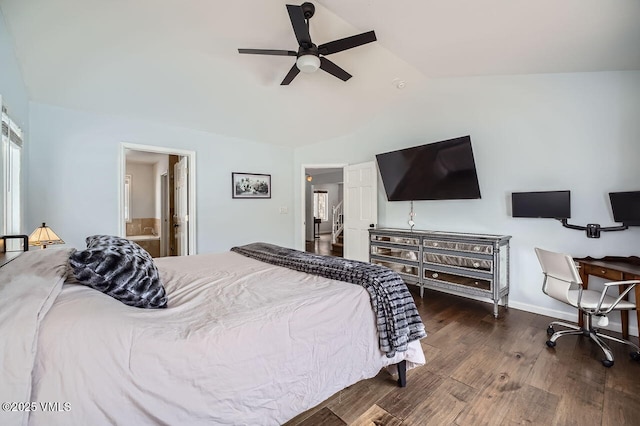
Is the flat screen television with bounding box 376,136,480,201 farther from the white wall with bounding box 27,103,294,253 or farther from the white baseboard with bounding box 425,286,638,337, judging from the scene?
the white wall with bounding box 27,103,294,253

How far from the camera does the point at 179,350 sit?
988 millimetres

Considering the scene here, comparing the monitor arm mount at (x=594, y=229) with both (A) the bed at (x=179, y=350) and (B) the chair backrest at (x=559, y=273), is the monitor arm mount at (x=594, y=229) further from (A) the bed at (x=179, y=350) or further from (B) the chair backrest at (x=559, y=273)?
(A) the bed at (x=179, y=350)

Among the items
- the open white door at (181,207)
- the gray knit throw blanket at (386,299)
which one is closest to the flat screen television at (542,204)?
the gray knit throw blanket at (386,299)

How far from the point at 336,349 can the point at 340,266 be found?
0.53 metres

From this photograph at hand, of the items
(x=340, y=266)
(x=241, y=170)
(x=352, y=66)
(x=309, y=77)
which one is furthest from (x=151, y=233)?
(x=340, y=266)

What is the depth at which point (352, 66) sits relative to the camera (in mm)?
3330

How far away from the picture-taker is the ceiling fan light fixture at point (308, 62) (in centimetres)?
237

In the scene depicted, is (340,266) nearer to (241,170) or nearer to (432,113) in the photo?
(432,113)

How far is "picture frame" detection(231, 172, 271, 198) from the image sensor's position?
4598 mm

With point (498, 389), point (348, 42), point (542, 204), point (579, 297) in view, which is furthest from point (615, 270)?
point (348, 42)

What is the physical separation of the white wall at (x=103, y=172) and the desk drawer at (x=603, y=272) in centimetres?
422

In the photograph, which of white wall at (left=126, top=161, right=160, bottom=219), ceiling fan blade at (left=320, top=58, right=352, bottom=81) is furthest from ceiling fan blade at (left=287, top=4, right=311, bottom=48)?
white wall at (left=126, top=161, right=160, bottom=219)

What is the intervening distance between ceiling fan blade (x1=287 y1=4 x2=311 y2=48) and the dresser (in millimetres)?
2515

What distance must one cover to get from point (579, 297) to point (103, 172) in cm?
505
